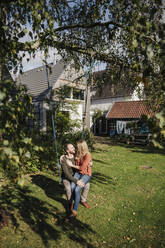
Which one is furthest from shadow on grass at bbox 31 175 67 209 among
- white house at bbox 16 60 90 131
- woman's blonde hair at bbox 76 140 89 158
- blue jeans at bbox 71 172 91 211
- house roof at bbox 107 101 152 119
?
house roof at bbox 107 101 152 119

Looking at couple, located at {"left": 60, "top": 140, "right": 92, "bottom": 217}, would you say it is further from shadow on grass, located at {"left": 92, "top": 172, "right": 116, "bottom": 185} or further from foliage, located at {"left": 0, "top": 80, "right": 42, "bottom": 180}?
foliage, located at {"left": 0, "top": 80, "right": 42, "bottom": 180}

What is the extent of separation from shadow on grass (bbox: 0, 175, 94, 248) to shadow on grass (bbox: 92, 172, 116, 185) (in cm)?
145

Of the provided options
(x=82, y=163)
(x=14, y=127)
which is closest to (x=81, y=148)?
(x=82, y=163)

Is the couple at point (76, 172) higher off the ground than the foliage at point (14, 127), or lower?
lower

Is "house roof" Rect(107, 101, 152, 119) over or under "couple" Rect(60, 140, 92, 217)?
over

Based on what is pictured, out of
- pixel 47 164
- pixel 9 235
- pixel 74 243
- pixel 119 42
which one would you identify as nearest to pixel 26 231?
pixel 9 235

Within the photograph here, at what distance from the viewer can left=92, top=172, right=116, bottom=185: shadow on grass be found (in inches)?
257

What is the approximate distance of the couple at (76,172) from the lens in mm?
4383

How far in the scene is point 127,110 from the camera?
880 inches

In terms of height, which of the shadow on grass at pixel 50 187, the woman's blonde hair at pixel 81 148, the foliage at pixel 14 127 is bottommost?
the shadow on grass at pixel 50 187

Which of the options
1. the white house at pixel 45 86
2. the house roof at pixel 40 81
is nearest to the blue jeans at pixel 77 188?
the white house at pixel 45 86

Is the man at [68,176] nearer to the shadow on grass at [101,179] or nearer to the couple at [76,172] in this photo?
the couple at [76,172]

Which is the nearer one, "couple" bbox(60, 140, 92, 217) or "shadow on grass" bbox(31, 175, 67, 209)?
"couple" bbox(60, 140, 92, 217)

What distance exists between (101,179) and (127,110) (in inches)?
654
